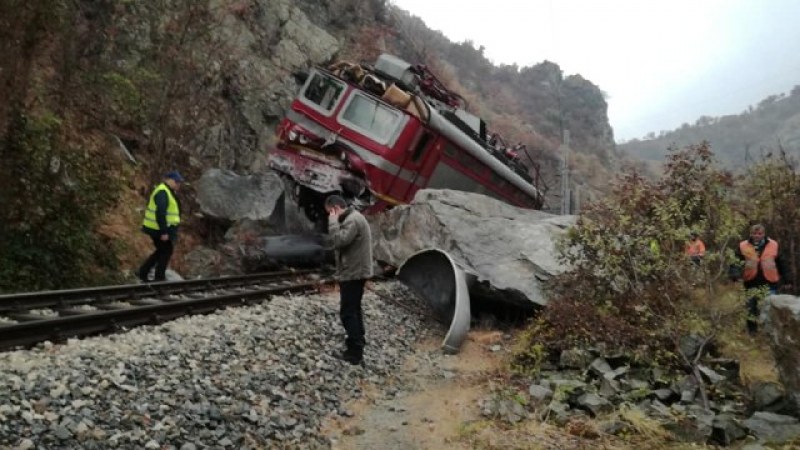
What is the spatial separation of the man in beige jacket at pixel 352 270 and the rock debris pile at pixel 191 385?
Answer: 23cm

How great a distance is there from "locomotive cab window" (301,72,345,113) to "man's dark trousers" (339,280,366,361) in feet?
23.9

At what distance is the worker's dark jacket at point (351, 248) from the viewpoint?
6344mm

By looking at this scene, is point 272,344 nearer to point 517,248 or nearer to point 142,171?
point 517,248

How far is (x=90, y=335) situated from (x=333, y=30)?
20.5 m

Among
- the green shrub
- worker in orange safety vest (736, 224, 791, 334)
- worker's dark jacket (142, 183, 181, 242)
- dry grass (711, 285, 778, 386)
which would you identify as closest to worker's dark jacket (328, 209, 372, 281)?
worker's dark jacket (142, 183, 181, 242)

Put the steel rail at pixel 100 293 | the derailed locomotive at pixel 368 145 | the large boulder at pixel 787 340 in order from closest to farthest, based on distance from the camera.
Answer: the large boulder at pixel 787 340, the steel rail at pixel 100 293, the derailed locomotive at pixel 368 145

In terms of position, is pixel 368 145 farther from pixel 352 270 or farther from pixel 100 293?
pixel 100 293

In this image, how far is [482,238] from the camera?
33.2 ft

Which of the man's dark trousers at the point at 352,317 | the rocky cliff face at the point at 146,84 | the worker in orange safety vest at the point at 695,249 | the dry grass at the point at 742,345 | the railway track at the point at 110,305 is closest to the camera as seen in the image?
the railway track at the point at 110,305

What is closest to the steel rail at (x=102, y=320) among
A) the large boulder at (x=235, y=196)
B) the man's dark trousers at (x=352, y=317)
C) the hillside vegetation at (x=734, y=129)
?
the man's dark trousers at (x=352, y=317)

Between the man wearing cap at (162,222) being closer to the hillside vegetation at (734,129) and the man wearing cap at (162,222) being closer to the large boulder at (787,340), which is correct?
the large boulder at (787,340)

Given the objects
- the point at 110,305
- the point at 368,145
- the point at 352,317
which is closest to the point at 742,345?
the point at 352,317

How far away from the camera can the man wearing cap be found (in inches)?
334

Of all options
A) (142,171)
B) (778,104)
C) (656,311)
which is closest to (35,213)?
(142,171)
